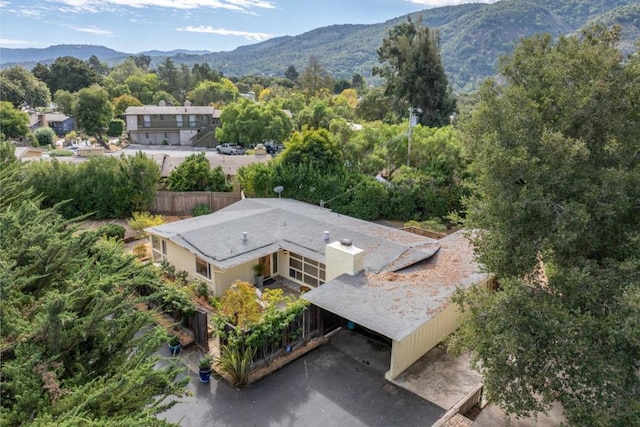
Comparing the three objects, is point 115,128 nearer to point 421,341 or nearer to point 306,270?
point 306,270

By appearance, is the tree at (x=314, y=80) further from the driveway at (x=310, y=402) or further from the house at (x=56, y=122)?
the driveway at (x=310, y=402)

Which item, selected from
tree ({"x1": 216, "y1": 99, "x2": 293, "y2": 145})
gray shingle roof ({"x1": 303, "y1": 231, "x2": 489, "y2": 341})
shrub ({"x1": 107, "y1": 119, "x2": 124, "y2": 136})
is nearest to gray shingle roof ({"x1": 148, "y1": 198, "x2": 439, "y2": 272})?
gray shingle roof ({"x1": 303, "y1": 231, "x2": 489, "y2": 341})

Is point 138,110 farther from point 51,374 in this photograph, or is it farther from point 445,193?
point 51,374

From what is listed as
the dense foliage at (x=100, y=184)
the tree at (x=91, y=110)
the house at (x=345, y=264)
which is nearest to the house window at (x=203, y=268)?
the house at (x=345, y=264)

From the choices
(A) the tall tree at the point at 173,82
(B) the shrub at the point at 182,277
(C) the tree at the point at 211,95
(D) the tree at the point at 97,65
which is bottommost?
(B) the shrub at the point at 182,277

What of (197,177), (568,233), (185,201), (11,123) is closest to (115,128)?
(11,123)

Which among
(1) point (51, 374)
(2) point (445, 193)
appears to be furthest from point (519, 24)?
(1) point (51, 374)
